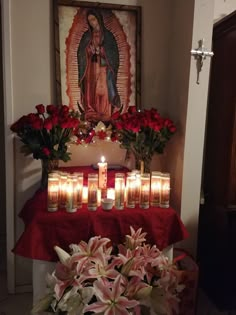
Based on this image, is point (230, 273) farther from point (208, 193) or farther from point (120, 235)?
point (120, 235)

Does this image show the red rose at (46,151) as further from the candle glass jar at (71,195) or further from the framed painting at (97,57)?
the framed painting at (97,57)

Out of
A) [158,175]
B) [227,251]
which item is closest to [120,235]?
[158,175]

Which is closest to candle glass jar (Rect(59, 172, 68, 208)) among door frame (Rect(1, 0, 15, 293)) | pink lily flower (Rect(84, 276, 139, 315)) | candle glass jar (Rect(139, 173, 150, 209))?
candle glass jar (Rect(139, 173, 150, 209))

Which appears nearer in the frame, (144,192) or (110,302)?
(110,302)

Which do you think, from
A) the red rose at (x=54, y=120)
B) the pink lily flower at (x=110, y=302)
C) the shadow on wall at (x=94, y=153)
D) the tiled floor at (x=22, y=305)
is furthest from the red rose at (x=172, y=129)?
the pink lily flower at (x=110, y=302)

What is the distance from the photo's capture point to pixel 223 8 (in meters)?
2.09

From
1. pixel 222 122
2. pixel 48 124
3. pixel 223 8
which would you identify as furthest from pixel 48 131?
pixel 223 8

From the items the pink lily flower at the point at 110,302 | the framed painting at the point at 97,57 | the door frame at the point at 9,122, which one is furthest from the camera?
the framed painting at the point at 97,57

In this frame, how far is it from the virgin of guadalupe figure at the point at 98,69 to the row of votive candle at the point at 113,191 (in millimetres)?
588

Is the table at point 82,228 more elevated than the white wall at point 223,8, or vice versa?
the white wall at point 223,8

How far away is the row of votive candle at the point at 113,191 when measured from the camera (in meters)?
1.54

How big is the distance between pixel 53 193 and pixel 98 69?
93 centimetres

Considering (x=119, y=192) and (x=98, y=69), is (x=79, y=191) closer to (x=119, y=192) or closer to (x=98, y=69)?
(x=119, y=192)

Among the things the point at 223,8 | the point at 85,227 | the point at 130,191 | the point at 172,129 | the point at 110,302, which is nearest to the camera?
the point at 110,302
